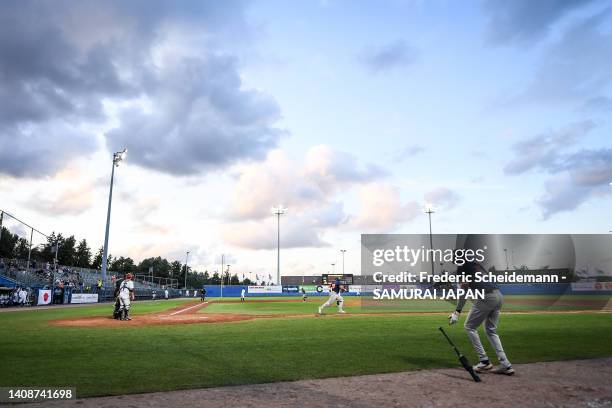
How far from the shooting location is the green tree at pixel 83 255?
148 meters

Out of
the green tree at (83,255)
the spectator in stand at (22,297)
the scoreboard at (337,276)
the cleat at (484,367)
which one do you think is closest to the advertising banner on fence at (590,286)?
the scoreboard at (337,276)

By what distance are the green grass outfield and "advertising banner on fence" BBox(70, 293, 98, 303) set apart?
2891cm

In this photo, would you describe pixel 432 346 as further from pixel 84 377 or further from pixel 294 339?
pixel 84 377

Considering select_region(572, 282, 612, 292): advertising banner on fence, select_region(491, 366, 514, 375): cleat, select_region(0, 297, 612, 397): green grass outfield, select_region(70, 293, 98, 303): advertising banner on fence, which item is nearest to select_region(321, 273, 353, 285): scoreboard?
select_region(572, 282, 612, 292): advertising banner on fence

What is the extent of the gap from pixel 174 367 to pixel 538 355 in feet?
25.4

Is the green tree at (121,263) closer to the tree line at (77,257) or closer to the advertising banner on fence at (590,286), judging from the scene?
the tree line at (77,257)

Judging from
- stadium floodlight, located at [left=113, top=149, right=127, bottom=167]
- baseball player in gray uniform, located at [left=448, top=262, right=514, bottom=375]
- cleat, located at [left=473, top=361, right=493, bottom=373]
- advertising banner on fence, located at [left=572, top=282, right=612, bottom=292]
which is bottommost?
advertising banner on fence, located at [left=572, top=282, right=612, bottom=292]

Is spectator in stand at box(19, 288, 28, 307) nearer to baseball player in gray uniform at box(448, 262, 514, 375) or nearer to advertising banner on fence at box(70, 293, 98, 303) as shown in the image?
advertising banner on fence at box(70, 293, 98, 303)

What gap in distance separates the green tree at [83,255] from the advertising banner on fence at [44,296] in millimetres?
123905

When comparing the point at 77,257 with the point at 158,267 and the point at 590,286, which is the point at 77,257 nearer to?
the point at 158,267

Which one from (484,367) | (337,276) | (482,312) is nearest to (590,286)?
(337,276)

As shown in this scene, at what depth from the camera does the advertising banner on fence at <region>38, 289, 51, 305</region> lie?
3562cm

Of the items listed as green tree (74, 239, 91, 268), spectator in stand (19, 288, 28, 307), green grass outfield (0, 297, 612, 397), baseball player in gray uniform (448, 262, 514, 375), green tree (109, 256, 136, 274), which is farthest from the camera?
green tree (109, 256, 136, 274)

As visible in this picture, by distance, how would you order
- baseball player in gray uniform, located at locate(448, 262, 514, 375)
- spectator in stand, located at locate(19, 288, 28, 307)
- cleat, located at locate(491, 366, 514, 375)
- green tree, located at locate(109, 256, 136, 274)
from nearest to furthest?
1. cleat, located at locate(491, 366, 514, 375)
2. baseball player in gray uniform, located at locate(448, 262, 514, 375)
3. spectator in stand, located at locate(19, 288, 28, 307)
4. green tree, located at locate(109, 256, 136, 274)
